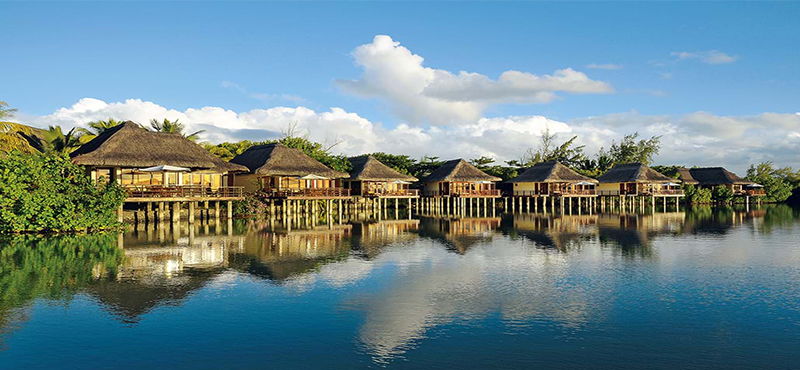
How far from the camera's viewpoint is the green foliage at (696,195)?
191 ft

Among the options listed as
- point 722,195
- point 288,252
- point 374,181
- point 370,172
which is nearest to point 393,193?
point 374,181

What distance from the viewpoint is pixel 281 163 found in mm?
35562

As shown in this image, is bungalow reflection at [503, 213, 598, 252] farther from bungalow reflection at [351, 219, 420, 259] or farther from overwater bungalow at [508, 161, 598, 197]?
overwater bungalow at [508, 161, 598, 197]

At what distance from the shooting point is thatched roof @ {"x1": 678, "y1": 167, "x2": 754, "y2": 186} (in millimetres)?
60588

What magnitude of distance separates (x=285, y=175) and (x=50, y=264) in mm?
20255

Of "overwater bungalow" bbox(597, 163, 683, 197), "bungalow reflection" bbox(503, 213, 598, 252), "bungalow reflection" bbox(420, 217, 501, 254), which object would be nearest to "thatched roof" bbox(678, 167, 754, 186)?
"overwater bungalow" bbox(597, 163, 683, 197)

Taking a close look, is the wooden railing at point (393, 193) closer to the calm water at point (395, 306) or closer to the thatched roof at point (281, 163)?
the thatched roof at point (281, 163)

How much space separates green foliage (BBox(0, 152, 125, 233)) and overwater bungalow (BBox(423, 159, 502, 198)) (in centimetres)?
2833

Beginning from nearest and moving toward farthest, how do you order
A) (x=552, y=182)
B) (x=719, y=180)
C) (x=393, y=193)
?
(x=393, y=193), (x=552, y=182), (x=719, y=180)

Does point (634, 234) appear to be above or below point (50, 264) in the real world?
below

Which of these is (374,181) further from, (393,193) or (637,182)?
(637,182)

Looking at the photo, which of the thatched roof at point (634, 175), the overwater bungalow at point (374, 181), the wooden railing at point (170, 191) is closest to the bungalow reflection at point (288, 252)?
the wooden railing at point (170, 191)

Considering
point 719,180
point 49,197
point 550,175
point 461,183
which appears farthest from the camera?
point 719,180

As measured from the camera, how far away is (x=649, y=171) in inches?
2133
